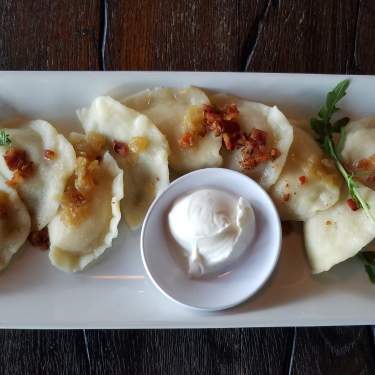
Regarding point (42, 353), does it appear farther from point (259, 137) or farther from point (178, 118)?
point (259, 137)

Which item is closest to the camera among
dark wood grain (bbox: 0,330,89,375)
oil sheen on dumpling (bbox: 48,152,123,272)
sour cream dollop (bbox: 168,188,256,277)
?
sour cream dollop (bbox: 168,188,256,277)

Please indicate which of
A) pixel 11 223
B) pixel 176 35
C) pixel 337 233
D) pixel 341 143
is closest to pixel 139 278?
pixel 11 223

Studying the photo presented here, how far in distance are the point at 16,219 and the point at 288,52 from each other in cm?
124

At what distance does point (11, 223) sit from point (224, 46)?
3.51ft

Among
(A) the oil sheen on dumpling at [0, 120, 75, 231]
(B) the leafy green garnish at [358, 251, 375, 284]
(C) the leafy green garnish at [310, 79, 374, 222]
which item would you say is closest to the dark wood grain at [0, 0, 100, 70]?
(A) the oil sheen on dumpling at [0, 120, 75, 231]

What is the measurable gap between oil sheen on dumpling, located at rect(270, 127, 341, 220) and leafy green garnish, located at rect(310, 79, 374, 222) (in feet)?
0.13

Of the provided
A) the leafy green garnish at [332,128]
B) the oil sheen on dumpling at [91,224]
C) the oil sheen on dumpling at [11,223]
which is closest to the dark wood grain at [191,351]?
the oil sheen on dumpling at [91,224]

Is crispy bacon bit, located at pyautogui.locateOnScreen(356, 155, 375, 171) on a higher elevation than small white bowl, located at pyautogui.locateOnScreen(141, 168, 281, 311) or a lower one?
higher

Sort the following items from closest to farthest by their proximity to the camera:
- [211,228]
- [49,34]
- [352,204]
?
[211,228]
[352,204]
[49,34]

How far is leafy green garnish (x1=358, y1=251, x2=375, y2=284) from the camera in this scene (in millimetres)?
1778

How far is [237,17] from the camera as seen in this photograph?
6.88ft

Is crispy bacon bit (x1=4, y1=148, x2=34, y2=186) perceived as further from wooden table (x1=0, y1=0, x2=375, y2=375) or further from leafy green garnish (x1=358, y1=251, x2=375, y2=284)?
leafy green garnish (x1=358, y1=251, x2=375, y2=284)

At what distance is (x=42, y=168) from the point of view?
183 centimetres

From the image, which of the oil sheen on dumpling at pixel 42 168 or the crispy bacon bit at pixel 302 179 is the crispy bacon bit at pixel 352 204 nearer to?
the crispy bacon bit at pixel 302 179
